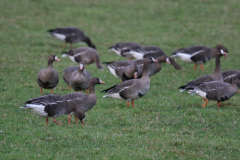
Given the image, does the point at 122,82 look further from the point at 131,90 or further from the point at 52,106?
the point at 52,106

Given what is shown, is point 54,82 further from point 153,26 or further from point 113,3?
point 113,3

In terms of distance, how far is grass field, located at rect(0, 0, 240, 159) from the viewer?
29.0 ft

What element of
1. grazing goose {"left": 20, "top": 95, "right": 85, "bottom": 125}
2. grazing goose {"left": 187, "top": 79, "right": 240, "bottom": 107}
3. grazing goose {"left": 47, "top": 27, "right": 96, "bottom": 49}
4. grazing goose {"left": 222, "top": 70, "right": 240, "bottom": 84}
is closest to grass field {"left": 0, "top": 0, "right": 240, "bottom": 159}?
grazing goose {"left": 20, "top": 95, "right": 85, "bottom": 125}

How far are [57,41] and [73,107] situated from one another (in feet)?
47.1

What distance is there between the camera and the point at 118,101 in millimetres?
13805

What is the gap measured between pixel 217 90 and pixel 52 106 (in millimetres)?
5657

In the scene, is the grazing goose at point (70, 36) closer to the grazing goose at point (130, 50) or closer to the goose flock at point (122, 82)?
the grazing goose at point (130, 50)

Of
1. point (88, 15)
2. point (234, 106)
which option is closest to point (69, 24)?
point (88, 15)

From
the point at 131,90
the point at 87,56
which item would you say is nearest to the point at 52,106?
the point at 131,90

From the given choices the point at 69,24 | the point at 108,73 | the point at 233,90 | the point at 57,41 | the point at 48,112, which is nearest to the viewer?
the point at 48,112

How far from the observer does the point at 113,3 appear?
33.2m

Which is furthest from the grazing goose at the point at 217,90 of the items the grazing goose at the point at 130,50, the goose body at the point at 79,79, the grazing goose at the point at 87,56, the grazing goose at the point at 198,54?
the grazing goose at the point at 130,50

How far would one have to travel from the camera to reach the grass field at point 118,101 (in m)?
8.85

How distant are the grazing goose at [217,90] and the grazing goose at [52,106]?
14.9 feet
